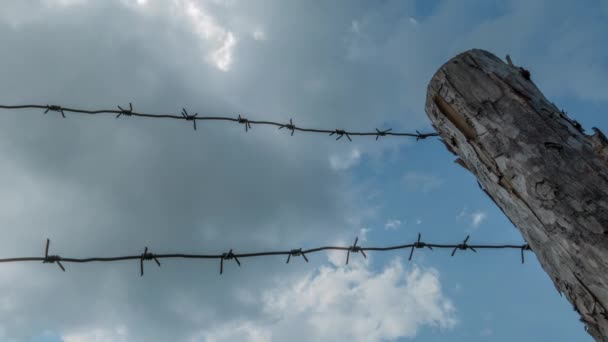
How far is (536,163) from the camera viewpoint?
1.87 metres

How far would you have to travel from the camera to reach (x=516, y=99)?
2.12 meters

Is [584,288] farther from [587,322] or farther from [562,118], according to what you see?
[562,118]

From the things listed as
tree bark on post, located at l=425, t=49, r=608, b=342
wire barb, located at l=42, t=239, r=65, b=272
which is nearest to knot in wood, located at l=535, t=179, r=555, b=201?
tree bark on post, located at l=425, t=49, r=608, b=342

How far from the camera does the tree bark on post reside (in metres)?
1.65

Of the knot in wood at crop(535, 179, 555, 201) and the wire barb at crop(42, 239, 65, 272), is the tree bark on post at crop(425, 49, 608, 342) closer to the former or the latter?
the knot in wood at crop(535, 179, 555, 201)

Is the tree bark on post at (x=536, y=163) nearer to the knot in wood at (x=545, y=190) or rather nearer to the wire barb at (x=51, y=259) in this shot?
the knot in wood at (x=545, y=190)

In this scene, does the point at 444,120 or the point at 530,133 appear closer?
the point at 530,133

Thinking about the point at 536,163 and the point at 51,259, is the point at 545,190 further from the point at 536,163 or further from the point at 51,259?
the point at 51,259

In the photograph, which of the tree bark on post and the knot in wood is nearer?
the tree bark on post

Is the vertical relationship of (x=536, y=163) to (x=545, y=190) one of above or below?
above

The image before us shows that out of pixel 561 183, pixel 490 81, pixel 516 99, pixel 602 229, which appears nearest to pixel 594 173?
pixel 561 183

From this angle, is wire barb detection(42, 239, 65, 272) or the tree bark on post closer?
the tree bark on post

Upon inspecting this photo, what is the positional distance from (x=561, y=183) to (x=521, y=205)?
0.60 feet

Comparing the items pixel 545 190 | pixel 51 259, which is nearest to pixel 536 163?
pixel 545 190
